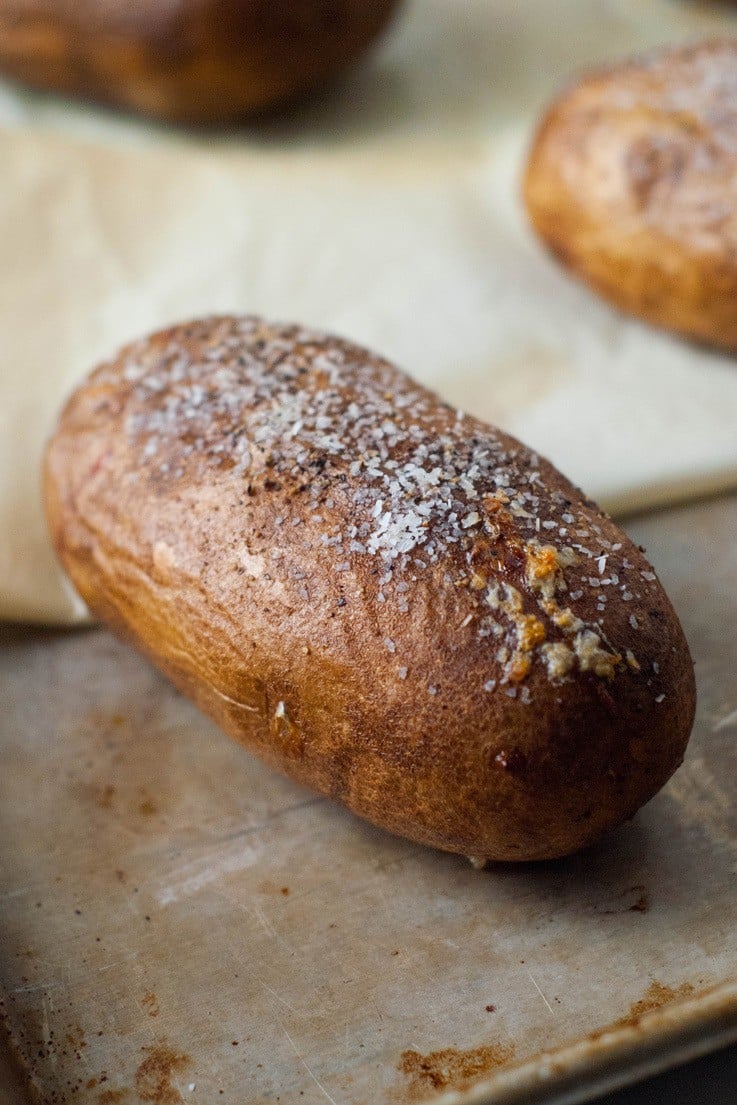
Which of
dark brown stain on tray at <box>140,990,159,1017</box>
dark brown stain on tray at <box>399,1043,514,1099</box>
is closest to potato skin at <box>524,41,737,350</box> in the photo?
dark brown stain on tray at <box>399,1043,514,1099</box>

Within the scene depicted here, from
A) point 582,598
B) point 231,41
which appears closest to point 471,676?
point 582,598

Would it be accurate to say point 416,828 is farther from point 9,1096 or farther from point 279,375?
point 279,375

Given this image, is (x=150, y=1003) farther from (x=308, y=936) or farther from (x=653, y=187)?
(x=653, y=187)

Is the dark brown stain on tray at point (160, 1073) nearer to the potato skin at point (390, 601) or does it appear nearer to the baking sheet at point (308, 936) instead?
the baking sheet at point (308, 936)

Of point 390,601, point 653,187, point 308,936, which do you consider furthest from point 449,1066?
point 653,187

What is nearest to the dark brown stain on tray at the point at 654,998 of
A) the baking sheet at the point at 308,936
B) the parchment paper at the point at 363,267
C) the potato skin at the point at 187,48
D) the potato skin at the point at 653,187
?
the baking sheet at the point at 308,936
